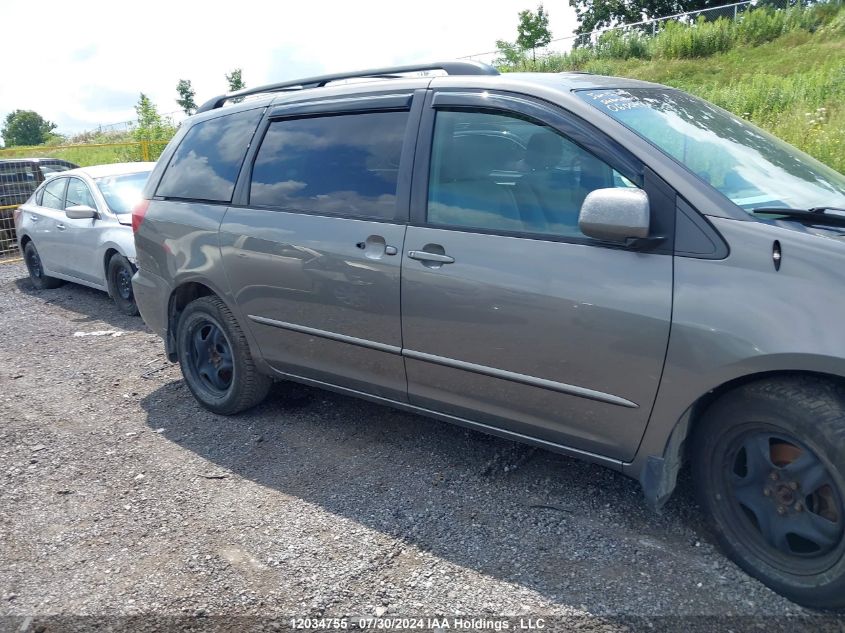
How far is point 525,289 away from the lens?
9.98ft

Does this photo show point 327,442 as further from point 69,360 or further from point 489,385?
point 69,360

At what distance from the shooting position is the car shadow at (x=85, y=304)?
299 inches

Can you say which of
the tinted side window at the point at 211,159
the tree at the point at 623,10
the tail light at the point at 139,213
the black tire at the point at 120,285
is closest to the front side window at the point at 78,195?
the black tire at the point at 120,285

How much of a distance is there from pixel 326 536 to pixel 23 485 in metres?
1.85

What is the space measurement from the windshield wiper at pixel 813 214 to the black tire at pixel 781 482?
0.59 meters

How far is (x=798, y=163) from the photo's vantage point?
3436 mm

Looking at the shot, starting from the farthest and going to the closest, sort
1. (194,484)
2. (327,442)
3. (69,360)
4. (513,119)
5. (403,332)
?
(69,360)
(327,442)
(194,484)
(403,332)
(513,119)

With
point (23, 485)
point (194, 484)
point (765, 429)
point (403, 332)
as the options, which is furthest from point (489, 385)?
point (23, 485)

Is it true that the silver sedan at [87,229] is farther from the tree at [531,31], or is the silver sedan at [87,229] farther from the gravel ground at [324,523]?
the tree at [531,31]

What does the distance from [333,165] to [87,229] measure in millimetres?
5534

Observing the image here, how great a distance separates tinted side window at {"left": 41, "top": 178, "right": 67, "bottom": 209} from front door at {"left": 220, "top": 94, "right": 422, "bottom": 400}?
5.86m

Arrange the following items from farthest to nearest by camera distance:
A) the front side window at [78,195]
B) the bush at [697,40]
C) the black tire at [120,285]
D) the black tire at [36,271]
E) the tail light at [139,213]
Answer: the bush at [697,40], the black tire at [36,271], the front side window at [78,195], the black tire at [120,285], the tail light at [139,213]

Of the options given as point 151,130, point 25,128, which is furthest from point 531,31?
point 25,128

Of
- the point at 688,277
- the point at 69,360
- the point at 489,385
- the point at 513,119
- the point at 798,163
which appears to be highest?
the point at 513,119
